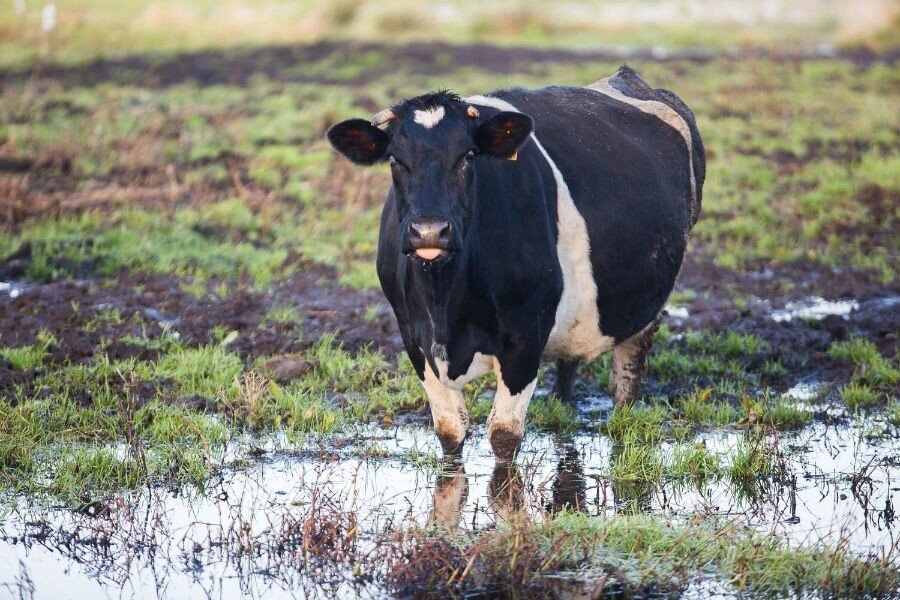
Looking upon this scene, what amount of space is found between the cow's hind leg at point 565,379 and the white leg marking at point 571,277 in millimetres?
769

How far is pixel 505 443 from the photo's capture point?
21.7 feet

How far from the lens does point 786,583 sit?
505cm

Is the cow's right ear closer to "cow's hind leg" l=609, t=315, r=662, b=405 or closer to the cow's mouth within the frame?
the cow's mouth

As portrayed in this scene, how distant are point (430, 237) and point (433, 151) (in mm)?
583

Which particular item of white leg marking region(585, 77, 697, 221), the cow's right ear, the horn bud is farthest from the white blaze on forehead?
white leg marking region(585, 77, 697, 221)

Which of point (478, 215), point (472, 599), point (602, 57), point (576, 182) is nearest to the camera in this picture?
point (472, 599)

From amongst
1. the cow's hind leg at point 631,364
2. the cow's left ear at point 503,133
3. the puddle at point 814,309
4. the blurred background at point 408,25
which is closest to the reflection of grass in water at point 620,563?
the cow's left ear at point 503,133

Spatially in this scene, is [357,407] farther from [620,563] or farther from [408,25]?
[408,25]

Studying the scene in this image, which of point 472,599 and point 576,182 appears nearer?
point 472,599

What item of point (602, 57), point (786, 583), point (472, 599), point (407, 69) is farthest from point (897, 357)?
point (602, 57)

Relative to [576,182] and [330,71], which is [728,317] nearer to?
[576,182]

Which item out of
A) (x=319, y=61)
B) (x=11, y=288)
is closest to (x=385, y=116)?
(x=11, y=288)

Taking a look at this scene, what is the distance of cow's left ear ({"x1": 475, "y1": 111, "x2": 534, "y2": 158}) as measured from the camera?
596cm

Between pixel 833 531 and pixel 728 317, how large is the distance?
4.29 meters
